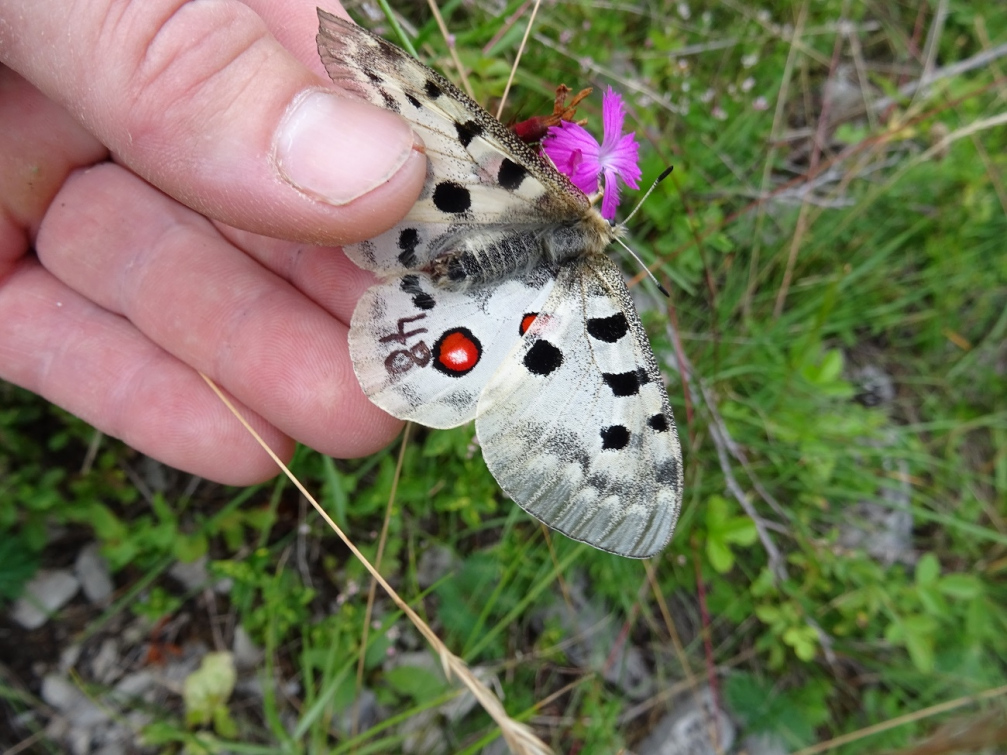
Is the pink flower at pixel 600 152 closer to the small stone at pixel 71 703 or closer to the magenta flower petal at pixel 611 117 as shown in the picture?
the magenta flower petal at pixel 611 117

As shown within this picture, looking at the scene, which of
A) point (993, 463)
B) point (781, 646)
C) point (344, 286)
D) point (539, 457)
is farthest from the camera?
point (993, 463)

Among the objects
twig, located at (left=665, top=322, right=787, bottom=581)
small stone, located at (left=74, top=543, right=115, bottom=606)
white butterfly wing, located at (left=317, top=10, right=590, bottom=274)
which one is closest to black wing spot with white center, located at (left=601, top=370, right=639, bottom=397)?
white butterfly wing, located at (left=317, top=10, right=590, bottom=274)

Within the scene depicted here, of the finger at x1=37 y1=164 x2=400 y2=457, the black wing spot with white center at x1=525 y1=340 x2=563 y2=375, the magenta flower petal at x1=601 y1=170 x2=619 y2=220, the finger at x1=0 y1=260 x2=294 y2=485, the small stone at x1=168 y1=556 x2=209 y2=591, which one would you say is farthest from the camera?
the small stone at x1=168 y1=556 x2=209 y2=591

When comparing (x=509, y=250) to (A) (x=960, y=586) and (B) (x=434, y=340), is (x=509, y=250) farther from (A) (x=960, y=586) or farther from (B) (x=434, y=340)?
(A) (x=960, y=586)

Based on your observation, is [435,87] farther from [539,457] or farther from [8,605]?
[8,605]

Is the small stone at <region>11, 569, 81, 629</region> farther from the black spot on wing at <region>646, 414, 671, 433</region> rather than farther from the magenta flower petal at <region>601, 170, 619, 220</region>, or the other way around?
the magenta flower petal at <region>601, 170, 619, 220</region>

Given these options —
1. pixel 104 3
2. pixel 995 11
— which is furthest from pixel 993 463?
pixel 104 3
